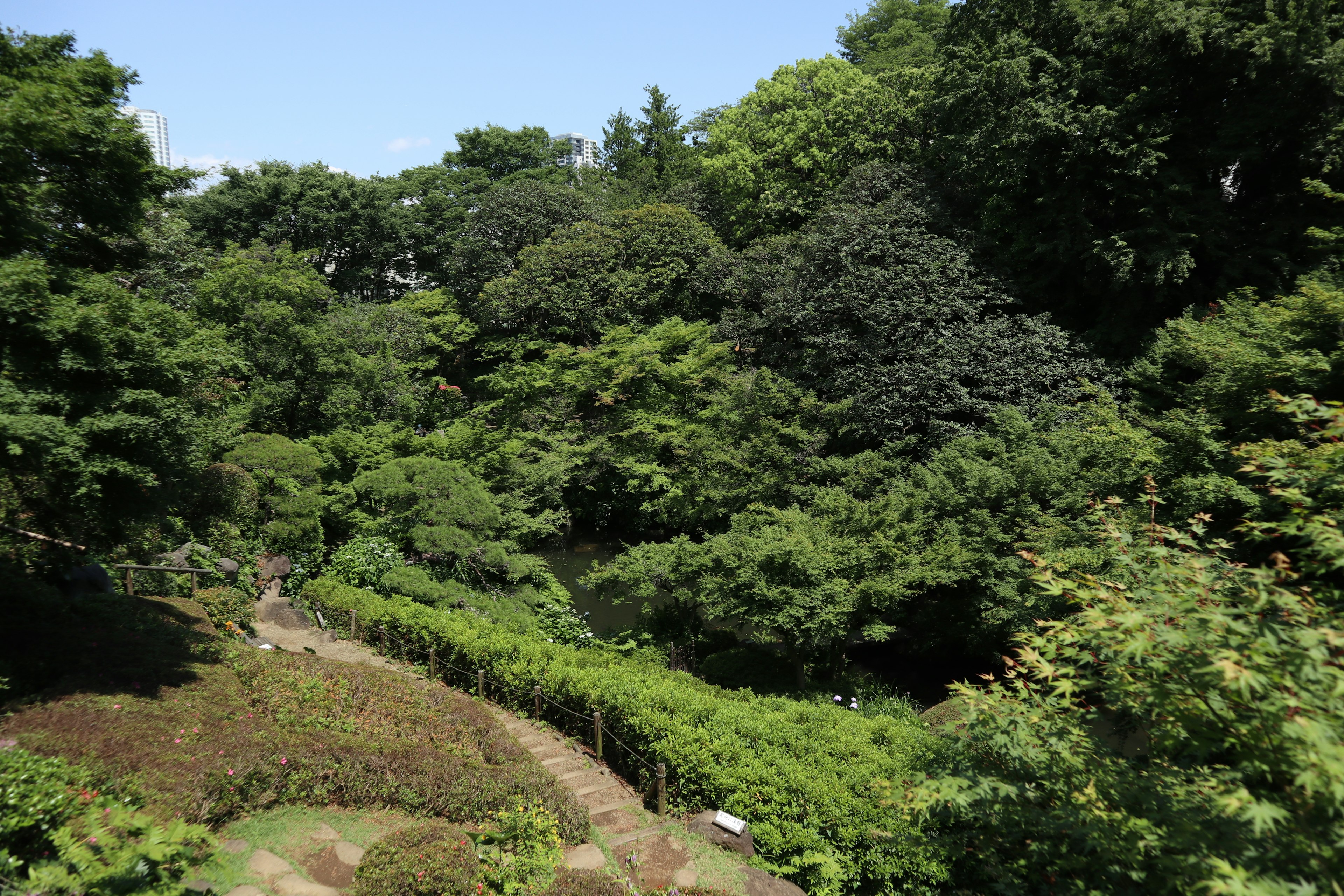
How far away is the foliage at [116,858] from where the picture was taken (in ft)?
14.3

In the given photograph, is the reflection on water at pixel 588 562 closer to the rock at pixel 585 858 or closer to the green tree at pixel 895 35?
the rock at pixel 585 858

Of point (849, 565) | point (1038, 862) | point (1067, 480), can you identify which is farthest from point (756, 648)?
point (1038, 862)

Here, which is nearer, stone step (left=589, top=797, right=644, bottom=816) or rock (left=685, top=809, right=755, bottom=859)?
rock (left=685, top=809, right=755, bottom=859)

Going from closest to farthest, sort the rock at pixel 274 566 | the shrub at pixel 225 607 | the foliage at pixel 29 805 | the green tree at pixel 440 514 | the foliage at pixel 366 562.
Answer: the foliage at pixel 29 805 < the shrub at pixel 225 607 < the green tree at pixel 440 514 < the rock at pixel 274 566 < the foliage at pixel 366 562

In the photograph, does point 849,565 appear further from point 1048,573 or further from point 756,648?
point 1048,573

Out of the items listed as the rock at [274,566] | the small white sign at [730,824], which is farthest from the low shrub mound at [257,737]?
the rock at [274,566]

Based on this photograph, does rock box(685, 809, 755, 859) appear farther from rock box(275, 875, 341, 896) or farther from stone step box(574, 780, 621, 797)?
rock box(275, 875, 341, 896)

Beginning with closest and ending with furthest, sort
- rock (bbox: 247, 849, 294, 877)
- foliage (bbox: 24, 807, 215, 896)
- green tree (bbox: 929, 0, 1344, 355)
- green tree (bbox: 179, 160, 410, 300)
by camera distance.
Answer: foliage (bbox: 24, 807, 215, 896)
rock (bbox: 247, 849, 294, 877)
green tree (bbox: 929, 0, 1344, 355)
green tree (bbox: 179, 160, 410, 300)

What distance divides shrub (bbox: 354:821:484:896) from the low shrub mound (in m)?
1.24

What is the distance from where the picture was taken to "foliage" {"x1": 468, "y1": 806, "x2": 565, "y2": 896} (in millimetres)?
5766

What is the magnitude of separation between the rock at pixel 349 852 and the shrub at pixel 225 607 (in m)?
6.80

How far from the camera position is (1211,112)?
1627 centimetres

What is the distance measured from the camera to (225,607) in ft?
40.0

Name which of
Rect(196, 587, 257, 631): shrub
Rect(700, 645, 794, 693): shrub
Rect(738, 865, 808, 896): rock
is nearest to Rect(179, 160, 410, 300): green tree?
Rect(196, 587, 257, 631): shrub
